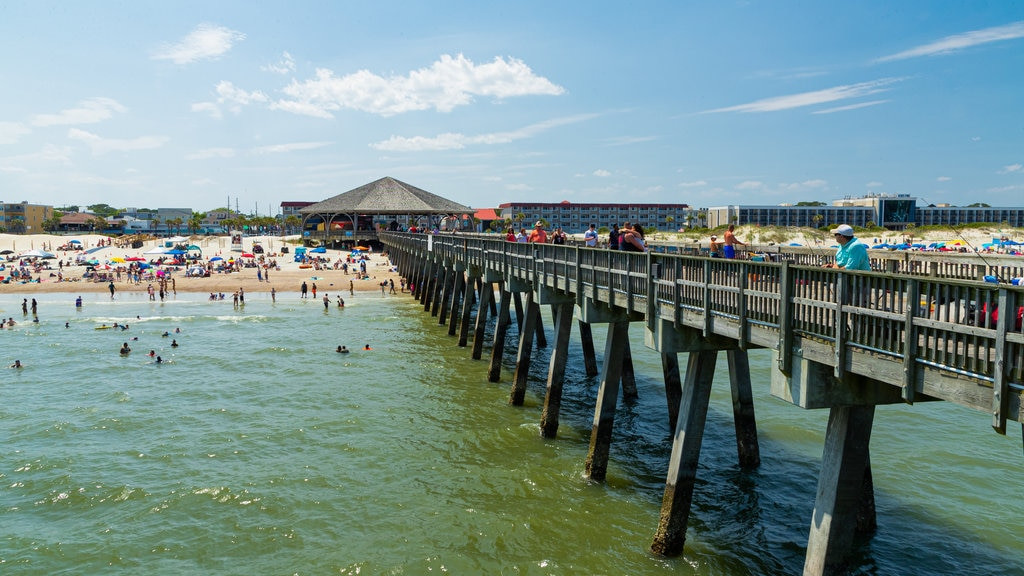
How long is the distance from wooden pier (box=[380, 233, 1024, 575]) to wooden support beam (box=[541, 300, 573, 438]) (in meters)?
1.58

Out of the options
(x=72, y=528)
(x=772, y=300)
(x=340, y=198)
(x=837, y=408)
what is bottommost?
(x=72, y=528)

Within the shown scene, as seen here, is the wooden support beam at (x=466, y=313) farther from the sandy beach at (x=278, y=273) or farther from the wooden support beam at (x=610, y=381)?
the sandy beach at (x=278, y=273)

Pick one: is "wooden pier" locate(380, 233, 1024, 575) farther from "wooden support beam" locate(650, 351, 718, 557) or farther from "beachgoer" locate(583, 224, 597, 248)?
"beachgoer" locate(583, 224, 597, 248)

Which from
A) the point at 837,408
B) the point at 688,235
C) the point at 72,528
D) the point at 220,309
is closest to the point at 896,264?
the point at 837,408

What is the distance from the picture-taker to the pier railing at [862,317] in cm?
611

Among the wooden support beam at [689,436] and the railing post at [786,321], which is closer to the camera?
the railing post at [786,321]

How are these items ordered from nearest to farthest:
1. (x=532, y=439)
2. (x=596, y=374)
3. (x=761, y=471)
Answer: (x=761, y=471) → (x=532, y=439) → (x=596, y=374)

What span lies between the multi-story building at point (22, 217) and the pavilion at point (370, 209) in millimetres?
95407

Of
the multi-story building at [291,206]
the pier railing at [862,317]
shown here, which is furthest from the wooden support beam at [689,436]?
the multi-story building at [291,206]

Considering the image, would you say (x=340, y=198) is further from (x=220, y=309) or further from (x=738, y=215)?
(x=738, y=215)

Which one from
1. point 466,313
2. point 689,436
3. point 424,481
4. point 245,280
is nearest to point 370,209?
point 245,280

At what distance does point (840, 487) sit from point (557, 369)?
32.0 ft

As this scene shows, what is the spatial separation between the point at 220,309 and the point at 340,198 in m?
39.8

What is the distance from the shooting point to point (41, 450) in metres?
18.6
